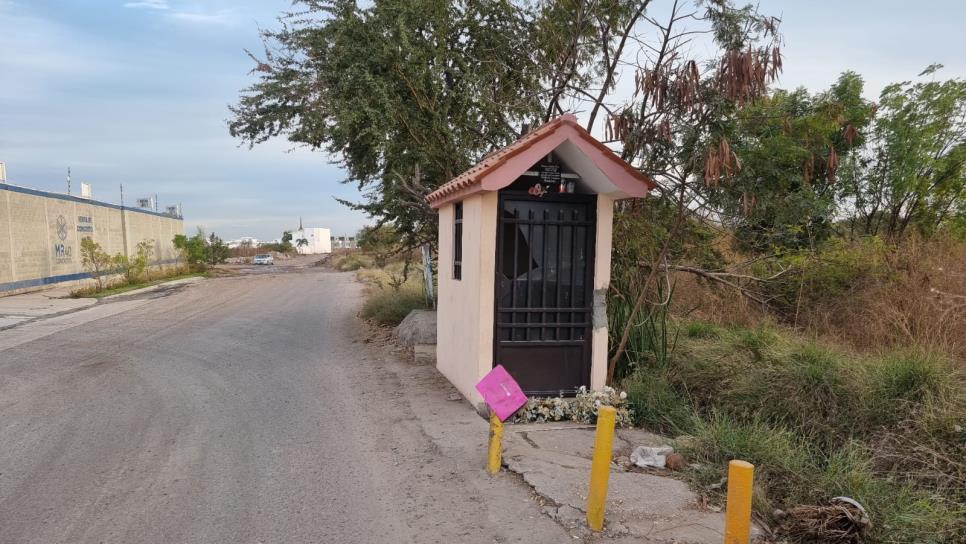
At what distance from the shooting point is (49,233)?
75.6ft

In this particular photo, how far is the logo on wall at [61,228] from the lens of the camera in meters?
24.0

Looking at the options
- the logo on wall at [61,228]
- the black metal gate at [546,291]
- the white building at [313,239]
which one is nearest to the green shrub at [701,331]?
the black metal gate at [546,291]

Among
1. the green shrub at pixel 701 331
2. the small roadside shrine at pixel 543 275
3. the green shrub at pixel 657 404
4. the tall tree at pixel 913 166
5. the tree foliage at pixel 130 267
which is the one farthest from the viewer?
the tree foliage at pixel 130 267

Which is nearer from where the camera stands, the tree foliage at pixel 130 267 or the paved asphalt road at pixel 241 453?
the paved asphalt road at pixel 241 453

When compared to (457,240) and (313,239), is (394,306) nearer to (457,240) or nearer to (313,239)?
(457,240)

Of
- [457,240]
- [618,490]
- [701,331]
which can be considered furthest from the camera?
[701,331]

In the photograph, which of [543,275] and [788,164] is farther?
[788,164]

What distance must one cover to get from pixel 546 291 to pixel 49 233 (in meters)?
24.2

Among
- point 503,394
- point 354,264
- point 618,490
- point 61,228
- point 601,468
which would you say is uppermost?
point 61,228

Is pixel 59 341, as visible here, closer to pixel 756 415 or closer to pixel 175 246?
pixel 756 415

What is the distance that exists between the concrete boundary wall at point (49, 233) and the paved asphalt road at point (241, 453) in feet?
41.3

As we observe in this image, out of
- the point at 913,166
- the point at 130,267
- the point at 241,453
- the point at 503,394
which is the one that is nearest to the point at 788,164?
the point at 913,166

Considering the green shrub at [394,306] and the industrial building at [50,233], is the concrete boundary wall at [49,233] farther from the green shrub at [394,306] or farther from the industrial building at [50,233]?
the green shrub at [394,306]

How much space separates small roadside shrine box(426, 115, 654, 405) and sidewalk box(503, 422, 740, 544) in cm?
93
